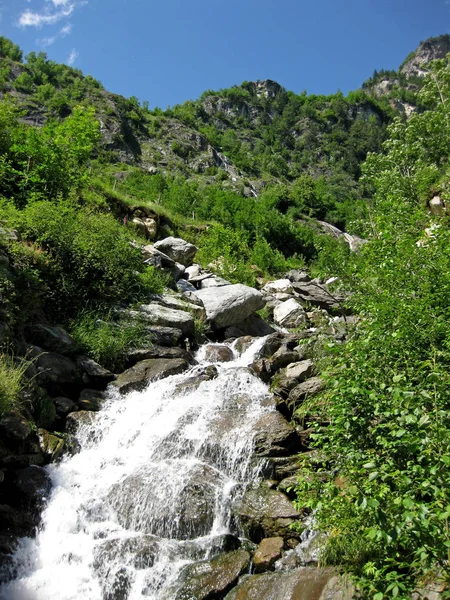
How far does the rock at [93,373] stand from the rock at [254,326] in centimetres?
569

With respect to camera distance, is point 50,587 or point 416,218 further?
point 416,218

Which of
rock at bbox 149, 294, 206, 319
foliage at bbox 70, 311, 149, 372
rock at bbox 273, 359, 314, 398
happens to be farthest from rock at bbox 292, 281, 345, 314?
foliage at bbox 70, 311, 149, 372

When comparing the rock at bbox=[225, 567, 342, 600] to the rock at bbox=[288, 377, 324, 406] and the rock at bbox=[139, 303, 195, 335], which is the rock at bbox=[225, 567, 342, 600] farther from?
the rock at bbox=[139, 303, 195, 335]

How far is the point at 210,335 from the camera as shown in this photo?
49.6 ft

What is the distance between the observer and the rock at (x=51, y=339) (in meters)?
10.6

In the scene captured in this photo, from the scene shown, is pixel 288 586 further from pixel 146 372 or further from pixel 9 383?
pixel 146 372

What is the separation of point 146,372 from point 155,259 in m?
6.38

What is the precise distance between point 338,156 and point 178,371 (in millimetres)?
106163

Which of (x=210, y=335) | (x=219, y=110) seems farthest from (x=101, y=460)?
(x=219, y=110)

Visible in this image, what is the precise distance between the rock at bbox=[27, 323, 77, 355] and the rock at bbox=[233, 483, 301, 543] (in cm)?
564

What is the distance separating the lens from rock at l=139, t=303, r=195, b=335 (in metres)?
13.5

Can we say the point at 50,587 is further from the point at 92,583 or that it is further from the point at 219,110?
the point at 219,110

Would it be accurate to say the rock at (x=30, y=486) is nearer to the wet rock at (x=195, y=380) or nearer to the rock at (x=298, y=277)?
the wet rock at (x=195, y=380)

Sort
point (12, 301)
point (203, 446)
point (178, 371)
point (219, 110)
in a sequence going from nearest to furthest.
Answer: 1. point (203, 446)
2. point (12, 301)
3. point (178, 371)
4. point (219, 110)
